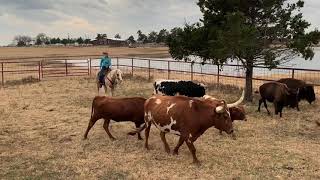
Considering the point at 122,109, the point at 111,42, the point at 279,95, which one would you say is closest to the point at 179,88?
the point at 279,95

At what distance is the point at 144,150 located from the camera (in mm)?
9656

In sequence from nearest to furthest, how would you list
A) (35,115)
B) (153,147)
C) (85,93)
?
(153,147)
(35,115)
(85,93)

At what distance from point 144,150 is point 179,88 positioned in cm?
516

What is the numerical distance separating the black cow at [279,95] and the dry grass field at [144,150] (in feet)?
1.15

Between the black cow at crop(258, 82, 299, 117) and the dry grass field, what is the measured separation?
0.35m

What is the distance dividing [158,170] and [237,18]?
24.3ft

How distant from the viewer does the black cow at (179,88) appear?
14.5 metres

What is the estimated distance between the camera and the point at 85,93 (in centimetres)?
1958

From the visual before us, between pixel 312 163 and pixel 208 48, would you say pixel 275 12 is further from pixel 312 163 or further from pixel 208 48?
pixel 312 163

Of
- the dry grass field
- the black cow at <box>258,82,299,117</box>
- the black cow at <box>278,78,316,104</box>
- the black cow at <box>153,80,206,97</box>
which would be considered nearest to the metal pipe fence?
the black cow at <box>278,78,316,104</box>

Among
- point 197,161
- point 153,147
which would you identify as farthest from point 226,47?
point 197,161

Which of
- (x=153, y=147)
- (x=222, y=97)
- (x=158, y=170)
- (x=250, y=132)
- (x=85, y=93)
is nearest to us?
(x=158, y=170)

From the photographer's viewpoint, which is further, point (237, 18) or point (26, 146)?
point (237, 18)

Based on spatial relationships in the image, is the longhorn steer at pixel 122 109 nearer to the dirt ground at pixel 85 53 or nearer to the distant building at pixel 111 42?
the dirt ground at pixel 85 53
